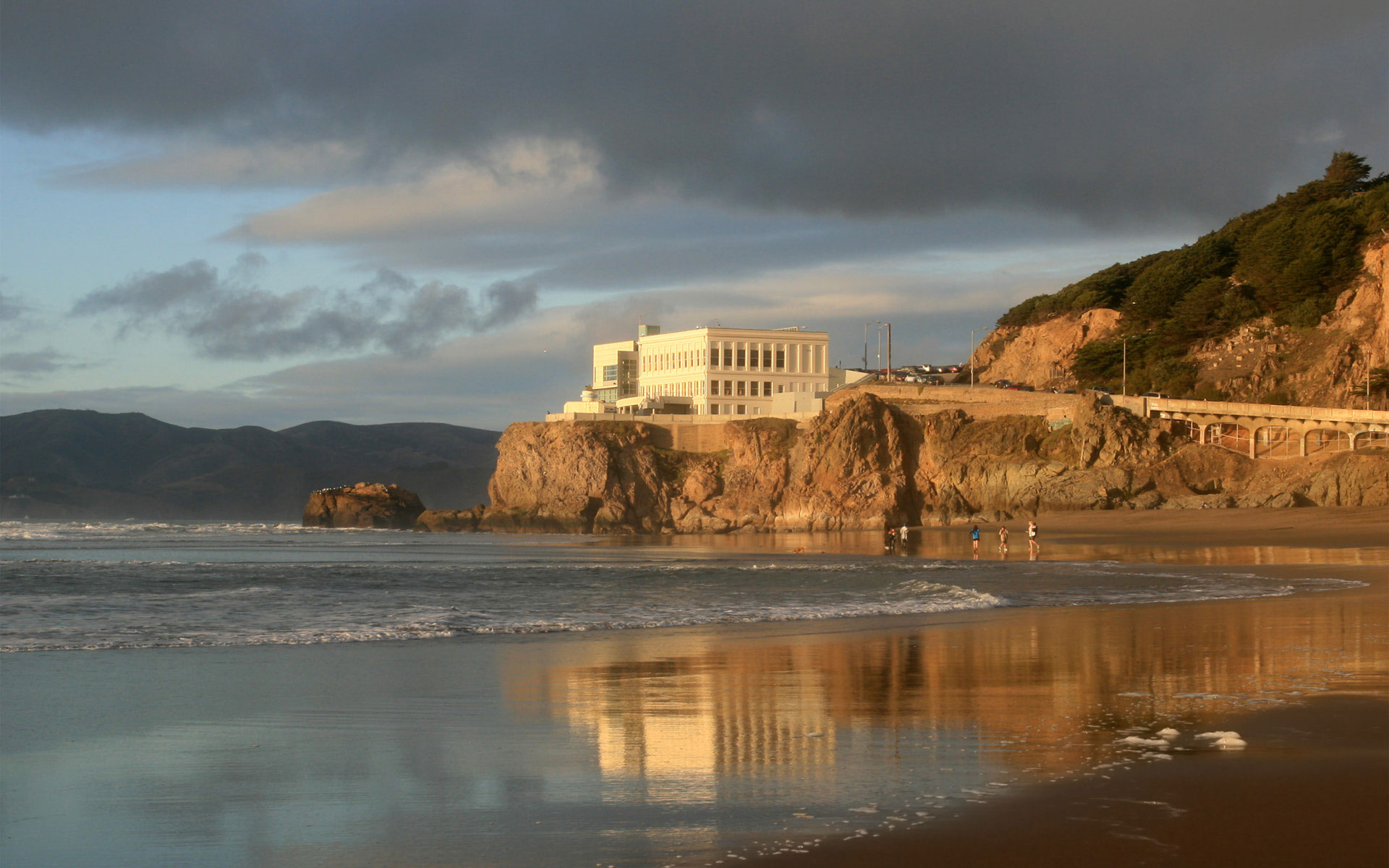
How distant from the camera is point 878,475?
2805 inches

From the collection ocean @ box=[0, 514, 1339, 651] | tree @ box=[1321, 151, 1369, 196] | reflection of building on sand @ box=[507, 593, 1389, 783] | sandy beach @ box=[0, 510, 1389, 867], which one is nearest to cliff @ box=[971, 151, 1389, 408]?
tree @ box=[1321, 151, 1369, 196]

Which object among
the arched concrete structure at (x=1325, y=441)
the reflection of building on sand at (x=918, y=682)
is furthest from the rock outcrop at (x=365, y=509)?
the reflection of building on sand at (x=918, y=682)

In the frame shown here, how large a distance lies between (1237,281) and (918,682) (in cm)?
7530

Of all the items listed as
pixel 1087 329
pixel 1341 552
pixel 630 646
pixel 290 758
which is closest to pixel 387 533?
pixel 1087 329

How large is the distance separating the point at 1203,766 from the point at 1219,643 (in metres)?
7.30

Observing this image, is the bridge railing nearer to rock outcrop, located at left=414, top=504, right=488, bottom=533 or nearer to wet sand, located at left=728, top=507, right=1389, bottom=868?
rock outcrop, located at left=414, top=504, right=488, bottom=533

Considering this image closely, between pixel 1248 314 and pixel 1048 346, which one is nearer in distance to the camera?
pixel 1248 314

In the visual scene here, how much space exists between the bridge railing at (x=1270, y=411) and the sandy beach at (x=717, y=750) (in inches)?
1844

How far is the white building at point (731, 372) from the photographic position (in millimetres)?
89812

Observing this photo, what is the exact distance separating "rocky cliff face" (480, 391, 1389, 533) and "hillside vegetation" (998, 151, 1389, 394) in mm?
10858

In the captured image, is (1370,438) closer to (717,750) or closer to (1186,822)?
(717,750)

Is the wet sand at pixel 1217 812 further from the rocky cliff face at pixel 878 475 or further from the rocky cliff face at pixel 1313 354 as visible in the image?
the rocky cliff face at pixel 1313 354

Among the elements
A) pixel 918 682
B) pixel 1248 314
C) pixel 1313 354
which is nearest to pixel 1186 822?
Answer: pixel 918 682

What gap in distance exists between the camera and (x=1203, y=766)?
7.54m
